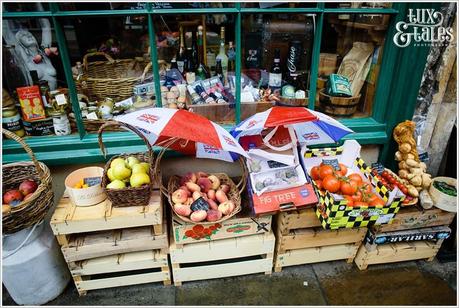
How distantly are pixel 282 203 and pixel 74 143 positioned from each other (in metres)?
1.64

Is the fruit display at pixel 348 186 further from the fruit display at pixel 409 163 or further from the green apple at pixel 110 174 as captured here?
the green apple at pixel 110 174

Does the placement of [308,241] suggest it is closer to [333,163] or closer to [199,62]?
[333,163]

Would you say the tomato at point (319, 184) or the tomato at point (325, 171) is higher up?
the tomato at point (325, 171)

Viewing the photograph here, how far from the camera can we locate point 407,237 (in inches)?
93.6

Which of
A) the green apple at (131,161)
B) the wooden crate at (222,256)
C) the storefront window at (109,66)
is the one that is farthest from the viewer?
the storefront window at (109,66)

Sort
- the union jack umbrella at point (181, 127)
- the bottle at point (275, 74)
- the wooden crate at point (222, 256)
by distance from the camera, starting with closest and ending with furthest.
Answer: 1. the union jack umbrella at point (181, 127)
2. the wooden crate at point (222, 256)
3. the bottle at point (275, 74)

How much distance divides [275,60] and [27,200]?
7.01ft

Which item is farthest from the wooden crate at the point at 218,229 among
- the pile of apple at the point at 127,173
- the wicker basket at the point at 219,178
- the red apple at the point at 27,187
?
the red apple at the point at 27,187

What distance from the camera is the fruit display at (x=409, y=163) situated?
235 cm

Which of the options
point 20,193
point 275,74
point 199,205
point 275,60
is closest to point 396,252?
point 199,205

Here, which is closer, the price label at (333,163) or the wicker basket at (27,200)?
the wicker basket at (27,200)

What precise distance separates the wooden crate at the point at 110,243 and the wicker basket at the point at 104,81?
3.72 ft

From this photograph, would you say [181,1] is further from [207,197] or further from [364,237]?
[364,237]

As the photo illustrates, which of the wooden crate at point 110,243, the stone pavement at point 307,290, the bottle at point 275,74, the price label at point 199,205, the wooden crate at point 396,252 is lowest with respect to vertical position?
the stone pavement at point 307,290
